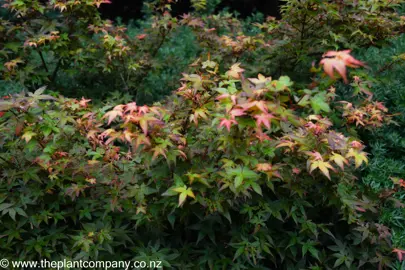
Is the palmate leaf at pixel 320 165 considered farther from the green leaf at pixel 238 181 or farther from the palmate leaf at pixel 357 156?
the green leaf at pixel 238 181

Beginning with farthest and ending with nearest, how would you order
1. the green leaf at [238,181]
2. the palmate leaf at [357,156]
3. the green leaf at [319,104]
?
the palmate leaf at [357,156], the green leaf at [238,181], the green leaf at [319,104]

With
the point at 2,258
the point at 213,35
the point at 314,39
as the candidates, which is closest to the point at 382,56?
the point at 314,39

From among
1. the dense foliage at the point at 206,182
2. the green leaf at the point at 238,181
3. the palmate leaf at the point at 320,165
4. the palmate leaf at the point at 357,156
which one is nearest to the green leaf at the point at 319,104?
the dense foliage at the point at 206,182

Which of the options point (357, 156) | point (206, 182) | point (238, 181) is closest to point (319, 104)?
point (357, 156)

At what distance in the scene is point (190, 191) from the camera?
2.50 m

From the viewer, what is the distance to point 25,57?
4266mm

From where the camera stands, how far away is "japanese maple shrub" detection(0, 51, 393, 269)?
8.50 ft

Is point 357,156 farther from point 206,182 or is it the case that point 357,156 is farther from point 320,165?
point 206,182

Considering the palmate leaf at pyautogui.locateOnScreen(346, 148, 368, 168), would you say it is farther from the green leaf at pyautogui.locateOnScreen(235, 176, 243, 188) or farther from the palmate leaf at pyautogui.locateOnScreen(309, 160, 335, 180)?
the green leaf at pyautogui.locateOnScreen(235, 176, 243, 188)

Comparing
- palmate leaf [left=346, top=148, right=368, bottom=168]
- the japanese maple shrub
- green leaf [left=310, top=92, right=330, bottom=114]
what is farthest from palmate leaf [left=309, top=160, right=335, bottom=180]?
green leaf [left=310, top=92, right=330, bottom=114]

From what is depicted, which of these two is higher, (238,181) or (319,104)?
(319,104)

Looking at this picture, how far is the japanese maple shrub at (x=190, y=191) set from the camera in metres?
2.59

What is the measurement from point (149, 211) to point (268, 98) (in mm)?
1042

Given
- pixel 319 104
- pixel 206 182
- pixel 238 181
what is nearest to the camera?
pixel 319 104
